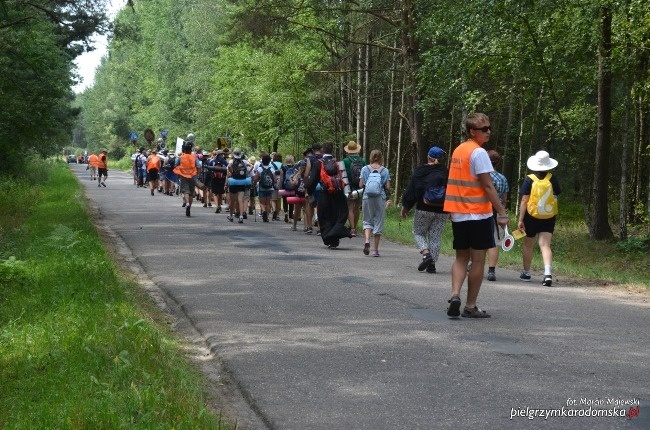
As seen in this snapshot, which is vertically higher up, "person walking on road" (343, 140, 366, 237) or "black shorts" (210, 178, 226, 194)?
"person walking on road" (343, 140, 366, 237)

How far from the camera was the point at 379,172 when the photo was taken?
1844cm

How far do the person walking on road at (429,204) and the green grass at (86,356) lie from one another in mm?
4206

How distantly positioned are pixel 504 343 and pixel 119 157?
121 meters

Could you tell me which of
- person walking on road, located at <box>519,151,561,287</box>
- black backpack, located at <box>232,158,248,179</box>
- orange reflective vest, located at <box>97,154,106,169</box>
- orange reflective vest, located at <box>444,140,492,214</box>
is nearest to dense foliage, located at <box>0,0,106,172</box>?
black backpack, located at <box>232,158,248,179</box>

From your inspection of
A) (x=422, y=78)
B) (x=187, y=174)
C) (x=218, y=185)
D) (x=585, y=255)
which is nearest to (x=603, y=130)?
(x=585, y=255)

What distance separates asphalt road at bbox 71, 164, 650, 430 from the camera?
6660mm

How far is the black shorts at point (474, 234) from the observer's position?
1032 centimetres

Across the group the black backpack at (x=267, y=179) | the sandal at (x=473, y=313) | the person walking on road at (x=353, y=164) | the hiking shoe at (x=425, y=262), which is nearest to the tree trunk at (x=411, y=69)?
the black backpack at (x=267, y=179)

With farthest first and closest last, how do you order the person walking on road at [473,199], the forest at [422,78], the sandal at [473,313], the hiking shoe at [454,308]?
the forest at [422,78] < the sandal at [473,313] < the hiking shoe at [454,308] < the person walking on road at [473,199]

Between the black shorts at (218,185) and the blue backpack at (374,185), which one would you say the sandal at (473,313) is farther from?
the black shorts at (218,185)

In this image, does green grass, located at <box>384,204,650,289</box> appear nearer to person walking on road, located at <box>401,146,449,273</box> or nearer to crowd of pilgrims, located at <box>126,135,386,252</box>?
crowd of pilgrims, located at <box>126,135,386,252</box>

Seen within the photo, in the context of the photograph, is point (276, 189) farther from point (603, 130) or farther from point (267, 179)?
point (603, 130)

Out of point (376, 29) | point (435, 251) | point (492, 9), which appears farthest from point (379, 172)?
point (376, 29)

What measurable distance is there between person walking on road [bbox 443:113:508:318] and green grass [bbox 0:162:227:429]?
2.87 metres
